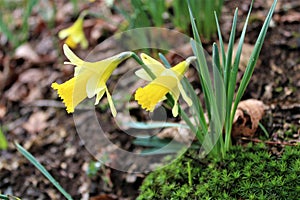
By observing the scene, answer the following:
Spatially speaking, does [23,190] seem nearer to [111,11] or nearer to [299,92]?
[299,92]

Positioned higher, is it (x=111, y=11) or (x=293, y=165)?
(x=111, y=11)

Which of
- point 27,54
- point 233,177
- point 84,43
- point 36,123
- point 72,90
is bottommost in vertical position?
point 36,123

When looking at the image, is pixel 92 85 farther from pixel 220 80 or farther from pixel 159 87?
pixel 220 80

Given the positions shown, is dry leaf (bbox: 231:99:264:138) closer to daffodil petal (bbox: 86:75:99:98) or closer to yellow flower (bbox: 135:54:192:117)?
yellow flower (bbox: 135:54:192:117)

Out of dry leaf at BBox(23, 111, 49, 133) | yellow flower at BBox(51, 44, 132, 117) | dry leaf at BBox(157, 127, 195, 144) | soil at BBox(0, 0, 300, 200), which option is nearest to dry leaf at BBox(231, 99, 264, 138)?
soil at BBox(0, 0, 300, 200)

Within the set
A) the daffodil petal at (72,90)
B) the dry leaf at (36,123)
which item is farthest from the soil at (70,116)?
the daffodil petal at (72,90)

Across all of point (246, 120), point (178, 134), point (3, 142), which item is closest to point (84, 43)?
point (3, 142)

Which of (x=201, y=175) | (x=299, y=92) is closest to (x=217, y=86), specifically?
(x=201, y=175)

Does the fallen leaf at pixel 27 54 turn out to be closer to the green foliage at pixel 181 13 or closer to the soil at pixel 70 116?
the soil at pixel 70 116
